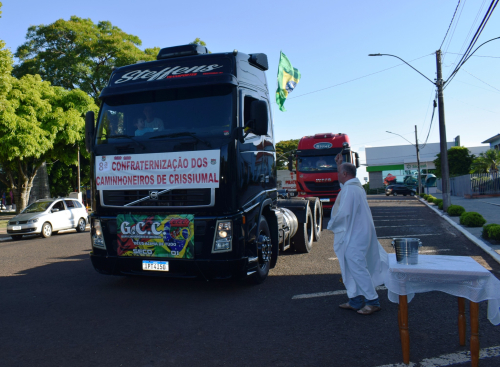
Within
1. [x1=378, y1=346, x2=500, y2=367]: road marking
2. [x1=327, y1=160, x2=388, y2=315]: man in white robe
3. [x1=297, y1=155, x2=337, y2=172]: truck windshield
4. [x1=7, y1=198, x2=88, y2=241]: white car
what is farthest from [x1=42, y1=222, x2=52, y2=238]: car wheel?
[x1=378, y1=346, x2=500, y2=367]: road marking

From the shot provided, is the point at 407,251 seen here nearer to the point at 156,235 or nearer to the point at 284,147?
the point at 156,235

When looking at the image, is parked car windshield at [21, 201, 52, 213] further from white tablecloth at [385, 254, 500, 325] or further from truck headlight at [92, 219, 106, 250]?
white tablecloth at [385, 254, 500, 325]

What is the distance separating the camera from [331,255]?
384 inches

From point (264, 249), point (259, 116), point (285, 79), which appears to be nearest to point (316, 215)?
point (264, 249)

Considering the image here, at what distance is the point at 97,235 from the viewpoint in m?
6.51

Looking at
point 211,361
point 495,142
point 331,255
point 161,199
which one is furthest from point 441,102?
point 495,142

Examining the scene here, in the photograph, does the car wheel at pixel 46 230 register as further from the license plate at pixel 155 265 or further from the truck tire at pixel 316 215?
the license plate at pixel 155 265

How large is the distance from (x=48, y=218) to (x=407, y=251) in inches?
627

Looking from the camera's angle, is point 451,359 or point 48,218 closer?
point 451,359

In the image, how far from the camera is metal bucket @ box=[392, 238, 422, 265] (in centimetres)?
406

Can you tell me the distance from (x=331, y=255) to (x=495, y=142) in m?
48.0

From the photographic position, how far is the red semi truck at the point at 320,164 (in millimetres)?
18656

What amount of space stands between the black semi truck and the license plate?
13 millimetres

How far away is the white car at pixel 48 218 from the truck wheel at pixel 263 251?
1232 centimetres
